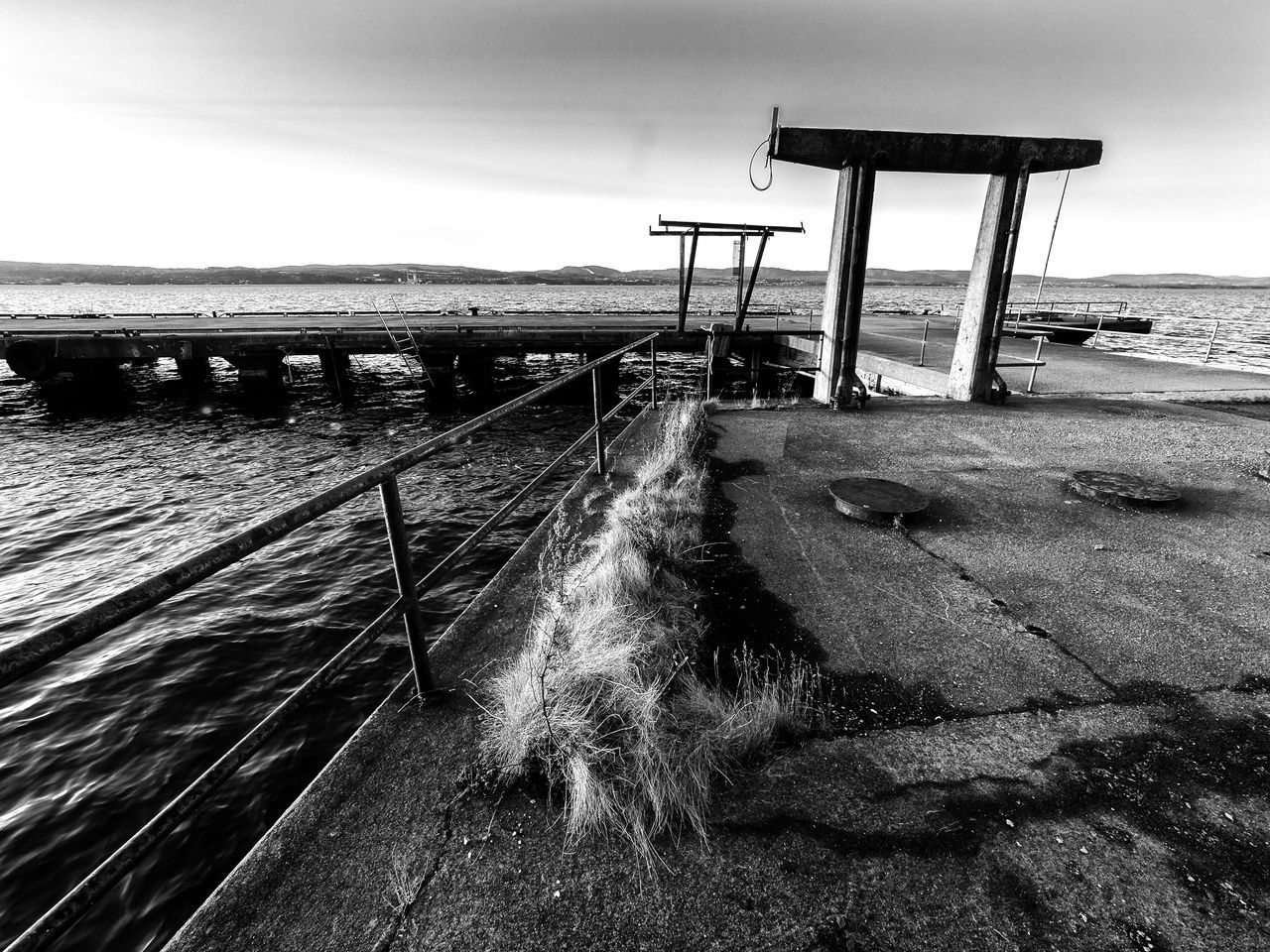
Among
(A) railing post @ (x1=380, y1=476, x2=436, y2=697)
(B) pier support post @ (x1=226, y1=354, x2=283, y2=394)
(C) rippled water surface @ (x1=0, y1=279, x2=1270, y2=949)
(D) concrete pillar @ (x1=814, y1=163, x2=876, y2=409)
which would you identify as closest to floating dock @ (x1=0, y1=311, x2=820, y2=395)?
(B) pier support post @ (x1=226, y1=354, x2=283, y2=394)

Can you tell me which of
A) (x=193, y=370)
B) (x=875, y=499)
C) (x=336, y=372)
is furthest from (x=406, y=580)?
(x=193, y=370)

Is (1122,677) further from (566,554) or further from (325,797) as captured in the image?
(325,797)

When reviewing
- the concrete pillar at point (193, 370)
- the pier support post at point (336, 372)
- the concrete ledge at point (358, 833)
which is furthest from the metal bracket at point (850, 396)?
the concrete pillar at point (193, 370)

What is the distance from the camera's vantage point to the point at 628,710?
2.55 meters

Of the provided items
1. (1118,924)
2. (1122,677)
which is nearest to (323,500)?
(1118,924)

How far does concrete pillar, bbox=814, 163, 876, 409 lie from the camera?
7.97 meters

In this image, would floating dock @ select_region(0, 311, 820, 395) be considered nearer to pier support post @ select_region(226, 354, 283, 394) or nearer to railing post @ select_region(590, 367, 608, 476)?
pier support post @ select_region(226, 354, 283, 394)

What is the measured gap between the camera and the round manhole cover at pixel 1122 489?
16.9 feet

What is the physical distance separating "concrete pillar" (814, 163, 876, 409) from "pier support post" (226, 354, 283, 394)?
68.7 ft

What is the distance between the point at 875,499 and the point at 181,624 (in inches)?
318

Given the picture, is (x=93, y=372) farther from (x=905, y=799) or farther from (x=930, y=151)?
(x=905, y=799)

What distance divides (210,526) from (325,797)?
9.75m

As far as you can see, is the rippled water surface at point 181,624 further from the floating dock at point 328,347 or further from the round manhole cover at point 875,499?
the round manhole cover at point 875,499

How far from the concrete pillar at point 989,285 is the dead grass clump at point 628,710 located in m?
7.91
